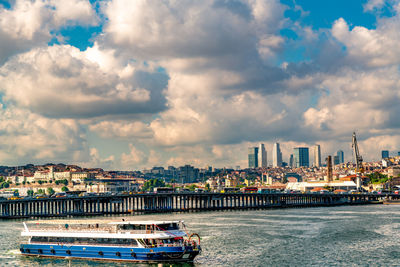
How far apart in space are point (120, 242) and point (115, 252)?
61.4 inches

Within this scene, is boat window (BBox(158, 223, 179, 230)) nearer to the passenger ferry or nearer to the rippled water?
the passenger ferry

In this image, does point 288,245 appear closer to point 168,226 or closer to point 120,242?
point 168,226

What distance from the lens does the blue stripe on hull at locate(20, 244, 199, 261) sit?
65500 millimetres

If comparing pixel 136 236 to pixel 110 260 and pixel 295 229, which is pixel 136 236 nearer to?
pixel 110 260

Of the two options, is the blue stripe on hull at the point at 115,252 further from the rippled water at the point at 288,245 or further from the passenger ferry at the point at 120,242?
the rippled water at the point at 288,245

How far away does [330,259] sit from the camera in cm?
7175

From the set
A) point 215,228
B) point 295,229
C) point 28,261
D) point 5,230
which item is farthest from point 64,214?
point 28,261

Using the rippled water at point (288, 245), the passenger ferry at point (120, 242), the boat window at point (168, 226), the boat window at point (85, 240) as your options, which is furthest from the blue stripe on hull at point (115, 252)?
the boat window at point (168, 226)

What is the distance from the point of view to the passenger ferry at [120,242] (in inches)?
2589

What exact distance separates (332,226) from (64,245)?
198ft

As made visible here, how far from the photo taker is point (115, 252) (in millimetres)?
68188

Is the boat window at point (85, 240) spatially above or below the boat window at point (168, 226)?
below

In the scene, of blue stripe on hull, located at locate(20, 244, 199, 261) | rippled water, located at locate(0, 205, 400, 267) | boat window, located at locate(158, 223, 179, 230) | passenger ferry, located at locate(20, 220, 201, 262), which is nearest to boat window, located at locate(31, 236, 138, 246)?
passenger ferry, located at locate(20, 220, 201, 262)

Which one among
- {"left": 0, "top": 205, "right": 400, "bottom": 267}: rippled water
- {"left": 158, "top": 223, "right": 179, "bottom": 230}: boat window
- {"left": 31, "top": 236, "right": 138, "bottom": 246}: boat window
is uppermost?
{"left": 158, "top": 223, "right": 179, "bottom": 230}: boat window
